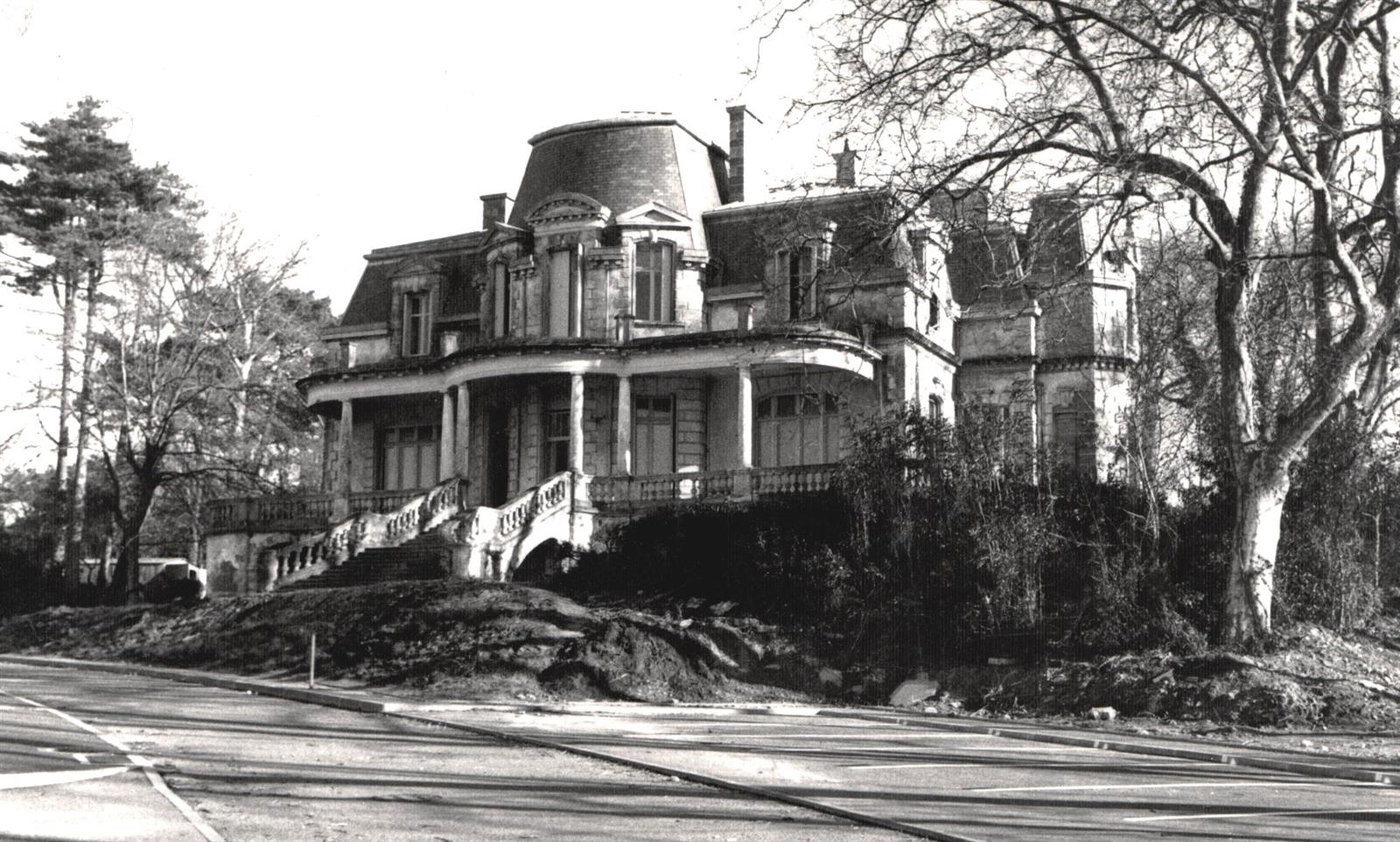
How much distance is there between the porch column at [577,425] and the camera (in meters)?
33.3

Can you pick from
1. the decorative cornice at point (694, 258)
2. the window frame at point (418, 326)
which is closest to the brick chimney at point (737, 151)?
the decorative cornice at point (694, 258)

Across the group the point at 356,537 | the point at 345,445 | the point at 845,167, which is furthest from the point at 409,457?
the point at 845,167

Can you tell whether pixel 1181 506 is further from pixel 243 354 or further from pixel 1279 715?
pixel 243 354

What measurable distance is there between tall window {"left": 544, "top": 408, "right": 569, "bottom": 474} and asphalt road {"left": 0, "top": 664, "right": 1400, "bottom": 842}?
20.0m

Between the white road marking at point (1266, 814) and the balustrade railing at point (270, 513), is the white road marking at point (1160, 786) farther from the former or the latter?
the balustrade railing at point (270, 513)

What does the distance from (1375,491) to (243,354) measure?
3755cm

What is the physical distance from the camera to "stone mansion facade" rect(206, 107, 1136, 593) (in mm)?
32031

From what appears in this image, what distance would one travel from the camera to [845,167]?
18.8 meters

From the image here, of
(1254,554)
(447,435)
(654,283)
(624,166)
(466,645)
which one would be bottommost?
(466,645)

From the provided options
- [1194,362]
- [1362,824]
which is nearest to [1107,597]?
[1194,362]

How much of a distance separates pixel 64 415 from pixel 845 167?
3168cm

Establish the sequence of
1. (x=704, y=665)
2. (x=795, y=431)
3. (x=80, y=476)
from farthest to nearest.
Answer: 1. (x=80, y=476)
2. (x=795, y=431)
3. (x=704, y=665)

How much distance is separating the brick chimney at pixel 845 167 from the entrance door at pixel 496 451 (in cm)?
2007

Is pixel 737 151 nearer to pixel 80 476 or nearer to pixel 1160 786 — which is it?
pixel 80 476
